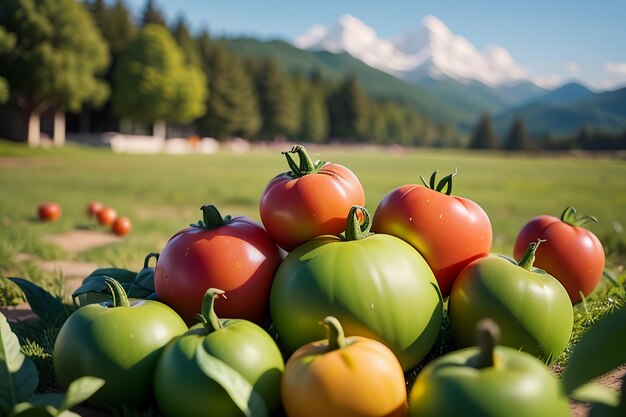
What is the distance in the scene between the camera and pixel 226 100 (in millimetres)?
67062

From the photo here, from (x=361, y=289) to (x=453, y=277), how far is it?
0.68 meters

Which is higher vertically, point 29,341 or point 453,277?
point 453,277

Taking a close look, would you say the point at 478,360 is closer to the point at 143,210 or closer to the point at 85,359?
the point at 85,359

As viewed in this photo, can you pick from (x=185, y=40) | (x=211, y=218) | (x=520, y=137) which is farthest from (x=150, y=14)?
(x=520, y=137)

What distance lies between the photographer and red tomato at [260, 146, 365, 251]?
8.13 ft

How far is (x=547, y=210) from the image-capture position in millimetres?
11789

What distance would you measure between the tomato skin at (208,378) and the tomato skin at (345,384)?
4.4 inches

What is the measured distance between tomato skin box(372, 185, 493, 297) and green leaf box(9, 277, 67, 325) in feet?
6.34

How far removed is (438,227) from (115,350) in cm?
146

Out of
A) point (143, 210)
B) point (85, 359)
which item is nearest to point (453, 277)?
point (85, 359)

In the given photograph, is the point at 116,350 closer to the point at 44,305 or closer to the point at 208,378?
the point at 208,378

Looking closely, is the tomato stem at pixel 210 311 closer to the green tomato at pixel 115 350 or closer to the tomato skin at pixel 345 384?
the green tomato at pixel 115 350

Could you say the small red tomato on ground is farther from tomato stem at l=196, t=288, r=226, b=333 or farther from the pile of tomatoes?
tomato stem at l=196, t=288, r=226, b=333

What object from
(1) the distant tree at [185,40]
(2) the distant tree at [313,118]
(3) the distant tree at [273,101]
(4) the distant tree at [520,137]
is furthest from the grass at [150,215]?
(4) the distant tree at [520,137]
